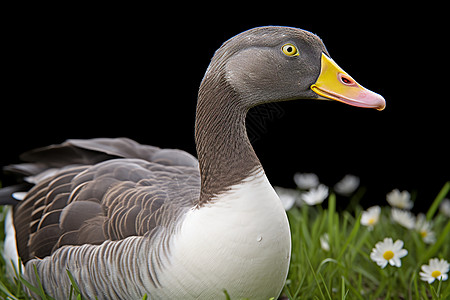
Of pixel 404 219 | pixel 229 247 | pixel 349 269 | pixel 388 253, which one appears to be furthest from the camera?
pixel 404 219

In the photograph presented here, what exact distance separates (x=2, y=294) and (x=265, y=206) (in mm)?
1405

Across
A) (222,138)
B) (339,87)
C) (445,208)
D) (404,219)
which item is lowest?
(445,208)

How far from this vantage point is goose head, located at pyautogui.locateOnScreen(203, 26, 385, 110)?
2.21 m

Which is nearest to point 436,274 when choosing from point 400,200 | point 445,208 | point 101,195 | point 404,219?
point 404,219

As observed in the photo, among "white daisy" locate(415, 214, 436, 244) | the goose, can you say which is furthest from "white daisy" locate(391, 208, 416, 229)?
the goose

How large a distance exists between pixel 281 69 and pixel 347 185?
1795 millimetres

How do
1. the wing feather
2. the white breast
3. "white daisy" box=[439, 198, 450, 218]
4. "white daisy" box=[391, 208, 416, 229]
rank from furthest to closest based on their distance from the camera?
"white daisy" box=[439, 198, 450, 218] < "white daisy" box=[391, 208, 416, 229] < the wing feather < the white breast

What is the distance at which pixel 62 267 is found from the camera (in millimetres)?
2445

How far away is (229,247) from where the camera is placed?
2172mm

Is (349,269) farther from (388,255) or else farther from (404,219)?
(404,219)

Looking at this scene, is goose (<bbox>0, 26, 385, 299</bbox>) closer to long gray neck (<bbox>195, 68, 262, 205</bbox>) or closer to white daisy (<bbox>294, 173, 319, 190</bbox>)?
long gray neck (<bbox>195, 68, 262, 205</bbox>)

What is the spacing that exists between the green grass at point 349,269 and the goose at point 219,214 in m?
0.24

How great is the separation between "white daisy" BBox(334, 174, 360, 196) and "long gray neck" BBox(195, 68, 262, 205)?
169cm

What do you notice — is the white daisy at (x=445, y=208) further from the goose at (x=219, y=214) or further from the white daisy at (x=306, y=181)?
the goose at (x=219, y=214)
